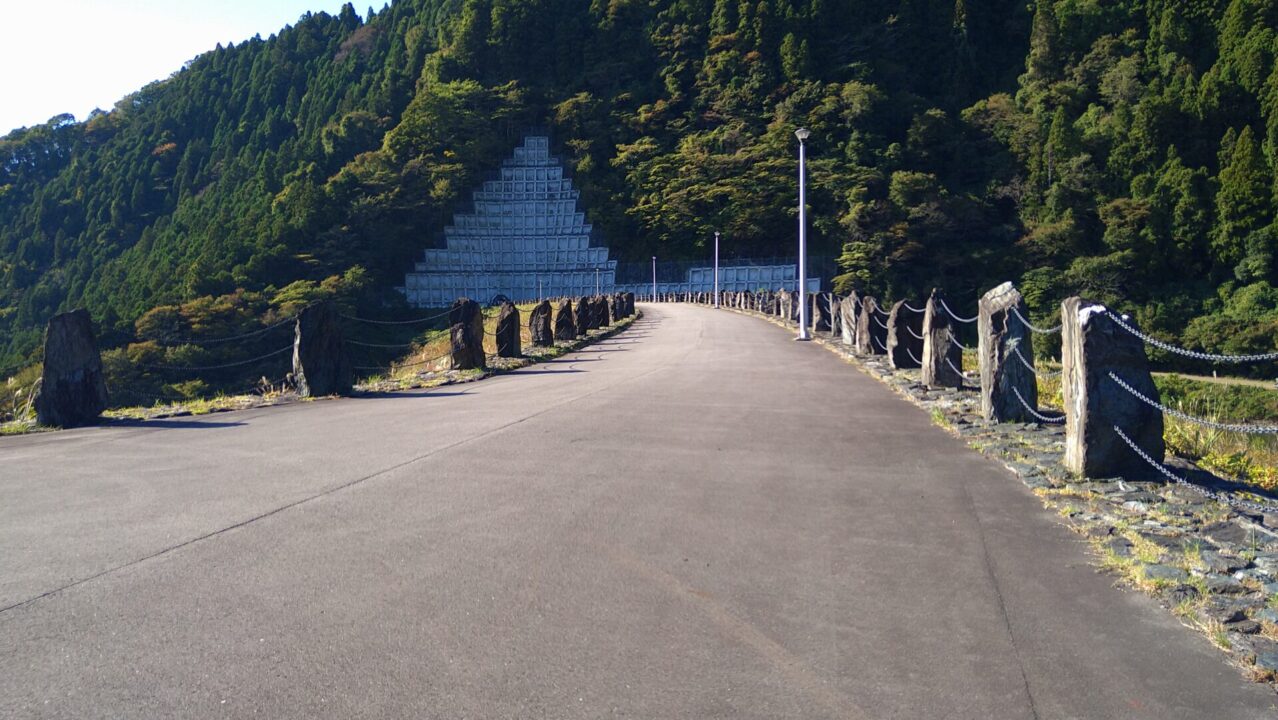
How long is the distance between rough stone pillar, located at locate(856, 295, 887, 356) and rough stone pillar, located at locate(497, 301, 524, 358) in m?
7.86

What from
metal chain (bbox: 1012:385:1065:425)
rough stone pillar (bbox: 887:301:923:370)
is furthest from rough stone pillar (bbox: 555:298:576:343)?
metal chain (bbox: 1012:385:1065:425)

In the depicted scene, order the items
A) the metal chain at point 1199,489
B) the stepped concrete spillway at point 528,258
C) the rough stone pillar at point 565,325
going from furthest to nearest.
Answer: the stepped concrete spillway at point 528,258 → the rough stone pillar at point 565,325 → the metal chain at point 1199,489

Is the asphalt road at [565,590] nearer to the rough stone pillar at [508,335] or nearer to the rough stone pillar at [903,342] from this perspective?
the rough stone pillar at [903,342]

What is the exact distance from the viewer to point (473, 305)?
19500mm

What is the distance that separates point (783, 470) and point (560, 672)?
14.8 feet

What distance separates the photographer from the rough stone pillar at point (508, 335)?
70.8 ft

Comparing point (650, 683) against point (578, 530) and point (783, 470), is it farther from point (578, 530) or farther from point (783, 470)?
point (783, 470)

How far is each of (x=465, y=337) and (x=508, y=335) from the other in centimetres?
275

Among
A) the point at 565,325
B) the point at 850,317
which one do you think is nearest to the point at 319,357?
the point at 850,317

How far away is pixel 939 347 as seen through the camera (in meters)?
14.0

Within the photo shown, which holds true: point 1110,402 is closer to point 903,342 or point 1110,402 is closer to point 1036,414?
point 1036,414

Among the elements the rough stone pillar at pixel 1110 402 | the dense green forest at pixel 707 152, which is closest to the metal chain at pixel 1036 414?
the rough stone pillar at pixel 1110 402

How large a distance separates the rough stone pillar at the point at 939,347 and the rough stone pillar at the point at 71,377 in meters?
11.7

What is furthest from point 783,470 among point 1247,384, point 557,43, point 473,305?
point 557,43
